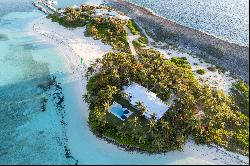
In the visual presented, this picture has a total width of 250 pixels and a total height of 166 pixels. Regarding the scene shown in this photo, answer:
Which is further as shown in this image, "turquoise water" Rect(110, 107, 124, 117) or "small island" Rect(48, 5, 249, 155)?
"turquoise water" Rect(110, 107, 124, 117)

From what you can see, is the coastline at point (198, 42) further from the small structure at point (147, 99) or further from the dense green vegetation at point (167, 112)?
the small structure at point (147, 99)

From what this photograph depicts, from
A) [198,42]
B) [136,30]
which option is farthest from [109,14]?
[198,42]

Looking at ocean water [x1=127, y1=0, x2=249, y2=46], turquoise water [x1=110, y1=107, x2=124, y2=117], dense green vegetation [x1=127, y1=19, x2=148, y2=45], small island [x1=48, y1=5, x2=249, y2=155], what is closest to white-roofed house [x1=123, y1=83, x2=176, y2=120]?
small island [x1=48, y1=5, x2=249, y2=155]

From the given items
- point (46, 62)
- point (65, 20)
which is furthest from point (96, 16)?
point (46, 62)

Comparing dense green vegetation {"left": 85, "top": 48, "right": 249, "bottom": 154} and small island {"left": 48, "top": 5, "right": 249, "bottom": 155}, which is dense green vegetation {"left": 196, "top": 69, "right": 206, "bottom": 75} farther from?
dense green vegetation {"left": 85, "top": 48, "right": 249, "bottom": 154}

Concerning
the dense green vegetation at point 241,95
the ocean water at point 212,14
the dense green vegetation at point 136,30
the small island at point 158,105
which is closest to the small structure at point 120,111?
the small island at point 158,105

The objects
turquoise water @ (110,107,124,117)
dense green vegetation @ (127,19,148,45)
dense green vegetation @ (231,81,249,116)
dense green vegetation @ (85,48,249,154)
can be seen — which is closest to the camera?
dense green vegetation @ (85,48,249,154)

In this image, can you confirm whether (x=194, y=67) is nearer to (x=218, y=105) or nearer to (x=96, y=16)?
(x=218, y=105)

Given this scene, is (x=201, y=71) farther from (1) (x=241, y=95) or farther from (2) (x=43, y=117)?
(2) (x=43, y=117)
